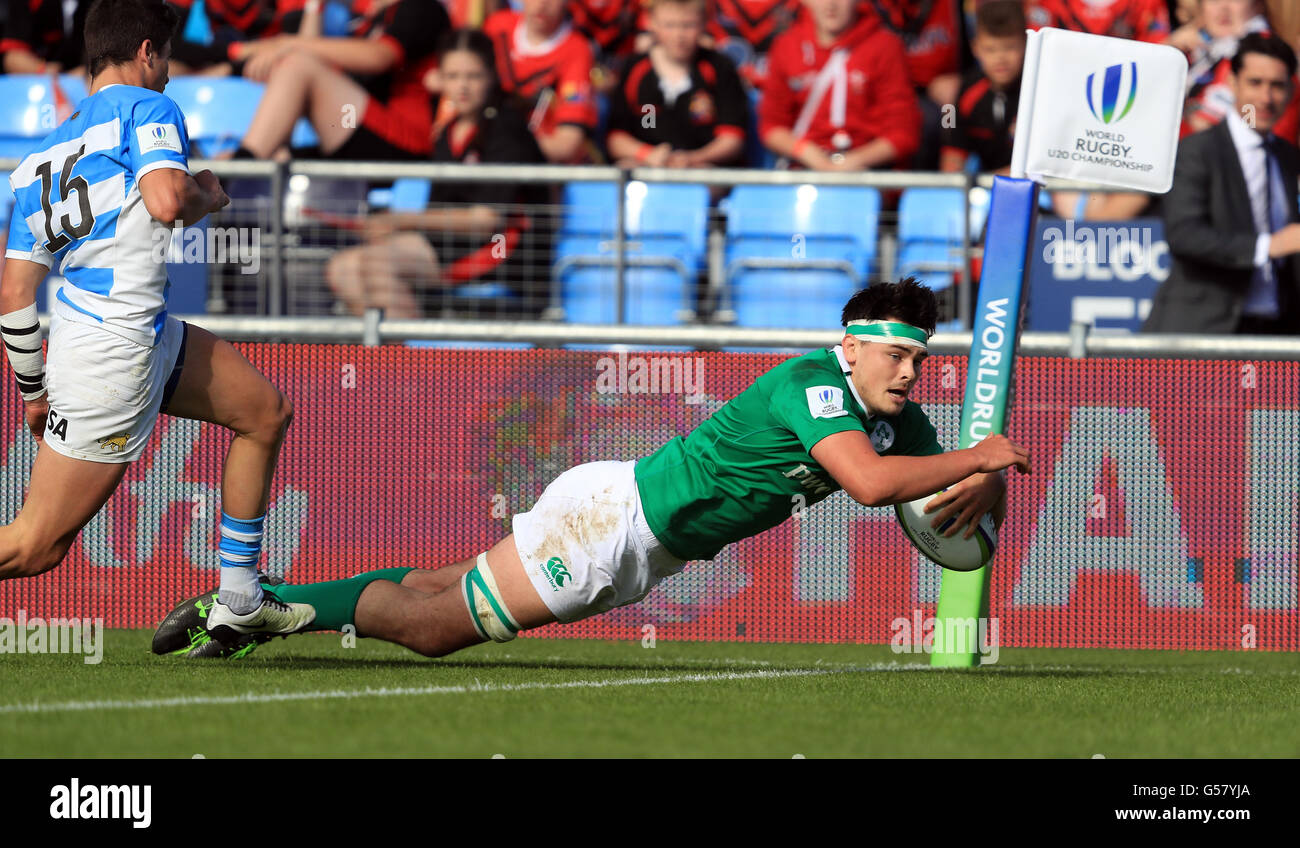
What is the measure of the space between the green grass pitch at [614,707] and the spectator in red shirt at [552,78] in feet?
17.7

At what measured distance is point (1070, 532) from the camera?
832 centimetres

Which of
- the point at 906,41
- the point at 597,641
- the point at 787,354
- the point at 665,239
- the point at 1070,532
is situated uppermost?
the point at 906,41

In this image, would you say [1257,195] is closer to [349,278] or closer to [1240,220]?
[1240,220]

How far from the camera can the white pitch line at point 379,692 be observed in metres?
4.76

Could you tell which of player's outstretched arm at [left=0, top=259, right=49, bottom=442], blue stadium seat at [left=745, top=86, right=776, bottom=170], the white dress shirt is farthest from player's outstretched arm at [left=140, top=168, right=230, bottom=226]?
blue stadium seat at [left=745, top=86, right=776, bottom=170]

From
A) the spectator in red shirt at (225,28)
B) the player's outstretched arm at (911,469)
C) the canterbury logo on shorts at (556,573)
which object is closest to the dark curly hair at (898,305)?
the player's outstretched arm at (911,469)

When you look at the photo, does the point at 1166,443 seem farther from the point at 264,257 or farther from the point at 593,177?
the point at 264,257

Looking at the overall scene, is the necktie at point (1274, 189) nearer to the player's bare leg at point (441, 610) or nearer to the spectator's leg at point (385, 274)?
the spectator's leg at point (385, 274)

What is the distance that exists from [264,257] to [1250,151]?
565 centimetres

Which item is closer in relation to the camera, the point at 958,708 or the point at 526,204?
the point at 958,708

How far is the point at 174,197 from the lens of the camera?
5.66 metres

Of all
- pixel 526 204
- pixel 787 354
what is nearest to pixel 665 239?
pixel 526 204

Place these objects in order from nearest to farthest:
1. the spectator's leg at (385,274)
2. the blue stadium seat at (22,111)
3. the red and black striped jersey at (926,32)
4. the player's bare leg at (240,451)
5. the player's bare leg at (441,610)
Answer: the player's bare leg at (240,451), the player's bare leg at (441,610), the spectator's leg at (385,274), the blue stadium seat at (22,111), the red and black striped jersey at (926,32)

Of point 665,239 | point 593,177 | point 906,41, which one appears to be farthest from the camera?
point 906,41
